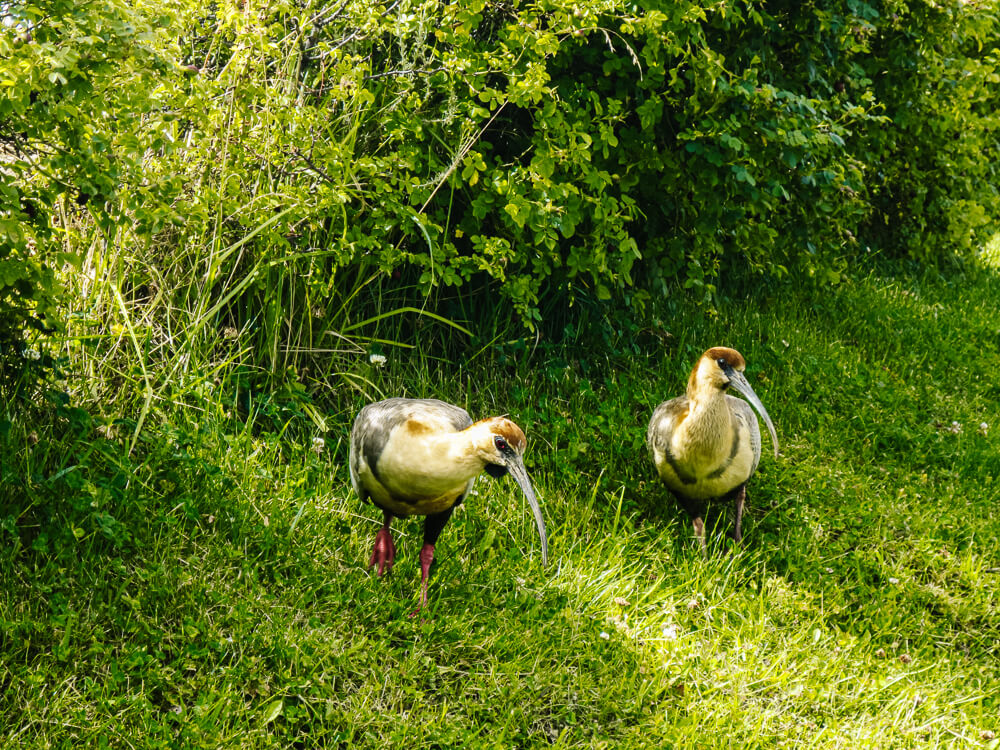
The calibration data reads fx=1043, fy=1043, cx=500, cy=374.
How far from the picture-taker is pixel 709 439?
4574 mm

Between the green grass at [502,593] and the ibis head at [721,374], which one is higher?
the ibis head at [721,374]

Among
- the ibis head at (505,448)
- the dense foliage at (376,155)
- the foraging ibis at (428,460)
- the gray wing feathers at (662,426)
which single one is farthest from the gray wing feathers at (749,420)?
the ibis head at (505,448)

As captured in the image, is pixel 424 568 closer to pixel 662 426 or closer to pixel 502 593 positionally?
pixel 502 593

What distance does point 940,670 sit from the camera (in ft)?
14.1

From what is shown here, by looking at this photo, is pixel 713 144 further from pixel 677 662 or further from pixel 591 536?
pixel 677 662

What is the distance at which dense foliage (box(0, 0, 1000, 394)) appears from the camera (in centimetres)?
345

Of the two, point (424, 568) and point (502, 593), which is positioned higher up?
point (424, 568)

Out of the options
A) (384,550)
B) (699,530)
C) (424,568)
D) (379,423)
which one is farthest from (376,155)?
(699,530)

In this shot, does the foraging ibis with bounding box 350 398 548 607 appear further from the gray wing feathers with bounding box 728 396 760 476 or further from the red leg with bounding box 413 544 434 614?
the gray wing feathers with bounding box 728 396 760 476

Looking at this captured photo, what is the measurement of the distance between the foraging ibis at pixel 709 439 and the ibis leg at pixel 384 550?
4.54 feet

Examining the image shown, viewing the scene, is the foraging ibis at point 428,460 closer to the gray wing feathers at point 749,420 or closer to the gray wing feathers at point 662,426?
the gray wing feathers at point 662,426

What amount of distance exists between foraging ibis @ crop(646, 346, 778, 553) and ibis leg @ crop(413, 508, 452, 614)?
4.06 ft

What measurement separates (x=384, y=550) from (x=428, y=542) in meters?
0.18

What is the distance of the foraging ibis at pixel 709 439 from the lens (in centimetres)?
459
